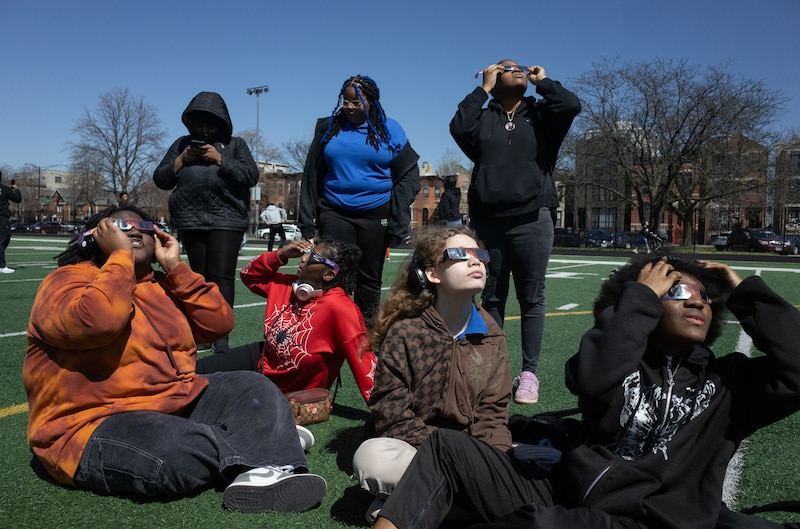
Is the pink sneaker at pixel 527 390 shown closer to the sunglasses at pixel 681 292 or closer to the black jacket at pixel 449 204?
the sunglasses at pixel 681 292

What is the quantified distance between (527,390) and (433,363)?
4.79ft

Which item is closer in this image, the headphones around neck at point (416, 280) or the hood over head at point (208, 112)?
the headphones around neck at point (416, 280)

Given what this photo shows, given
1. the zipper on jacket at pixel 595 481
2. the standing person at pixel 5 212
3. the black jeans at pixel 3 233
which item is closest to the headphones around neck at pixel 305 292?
the zipper on jacket at pixel 595 481

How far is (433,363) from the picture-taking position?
8.55 feet

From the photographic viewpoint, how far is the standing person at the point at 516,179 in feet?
12.9

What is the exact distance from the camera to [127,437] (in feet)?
7.87

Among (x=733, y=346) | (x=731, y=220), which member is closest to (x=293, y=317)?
(x=733, y=346)

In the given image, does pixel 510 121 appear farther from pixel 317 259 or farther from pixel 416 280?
pixel 416 280

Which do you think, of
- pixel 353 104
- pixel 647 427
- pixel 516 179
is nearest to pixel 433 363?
pixel 647 427

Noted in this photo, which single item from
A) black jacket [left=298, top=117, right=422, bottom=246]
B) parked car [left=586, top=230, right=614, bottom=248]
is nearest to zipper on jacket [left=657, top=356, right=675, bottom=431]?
black jacket [left=298, top=117, right=422, bottom=246]

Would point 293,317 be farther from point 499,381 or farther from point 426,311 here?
point 499,381

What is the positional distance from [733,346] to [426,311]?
408 cm

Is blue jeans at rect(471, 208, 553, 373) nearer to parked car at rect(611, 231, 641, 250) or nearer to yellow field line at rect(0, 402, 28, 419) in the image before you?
yellow field line at rect(0, 402, 28, 419)

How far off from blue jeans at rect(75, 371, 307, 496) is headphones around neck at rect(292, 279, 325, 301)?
977 mm
